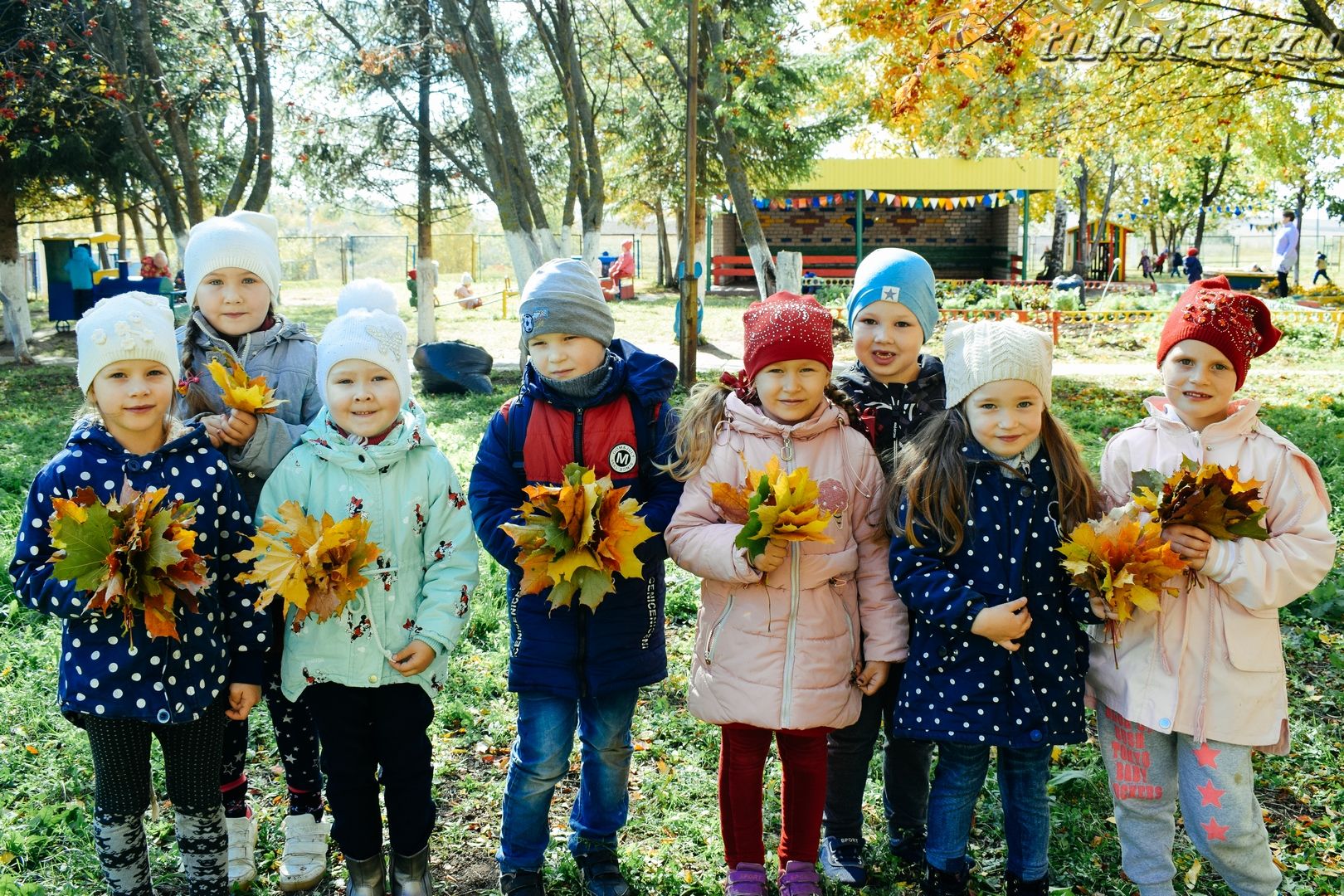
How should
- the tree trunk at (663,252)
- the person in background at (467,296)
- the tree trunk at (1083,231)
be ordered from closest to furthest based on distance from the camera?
the person in background at (467,296) → the tree trunk at (663,252) → the tree trunk at (1083,231)

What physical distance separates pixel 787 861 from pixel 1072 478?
52.6 inches

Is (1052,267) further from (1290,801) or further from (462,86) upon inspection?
(1290,801)

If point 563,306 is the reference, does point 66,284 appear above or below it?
above

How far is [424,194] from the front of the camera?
1983 cm

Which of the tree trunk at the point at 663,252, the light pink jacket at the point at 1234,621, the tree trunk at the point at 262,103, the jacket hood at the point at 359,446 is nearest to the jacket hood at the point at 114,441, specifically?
the jacket hood at the point at 359,446

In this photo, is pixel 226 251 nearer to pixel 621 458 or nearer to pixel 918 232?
pixel 621 458

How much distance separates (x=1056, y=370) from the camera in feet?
45.2

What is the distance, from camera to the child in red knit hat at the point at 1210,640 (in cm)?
266

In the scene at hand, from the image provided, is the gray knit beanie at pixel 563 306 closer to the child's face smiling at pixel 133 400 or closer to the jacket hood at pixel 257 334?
the jacket hood at pixel 257 334

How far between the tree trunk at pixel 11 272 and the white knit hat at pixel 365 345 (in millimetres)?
15322

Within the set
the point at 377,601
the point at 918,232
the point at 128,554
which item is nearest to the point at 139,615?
the point at 128,554

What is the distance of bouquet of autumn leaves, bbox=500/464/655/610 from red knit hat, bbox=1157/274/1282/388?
1.52 metres

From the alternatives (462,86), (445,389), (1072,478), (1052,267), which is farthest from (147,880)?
(1052,267)

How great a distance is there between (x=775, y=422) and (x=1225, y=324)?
4.04 feet
